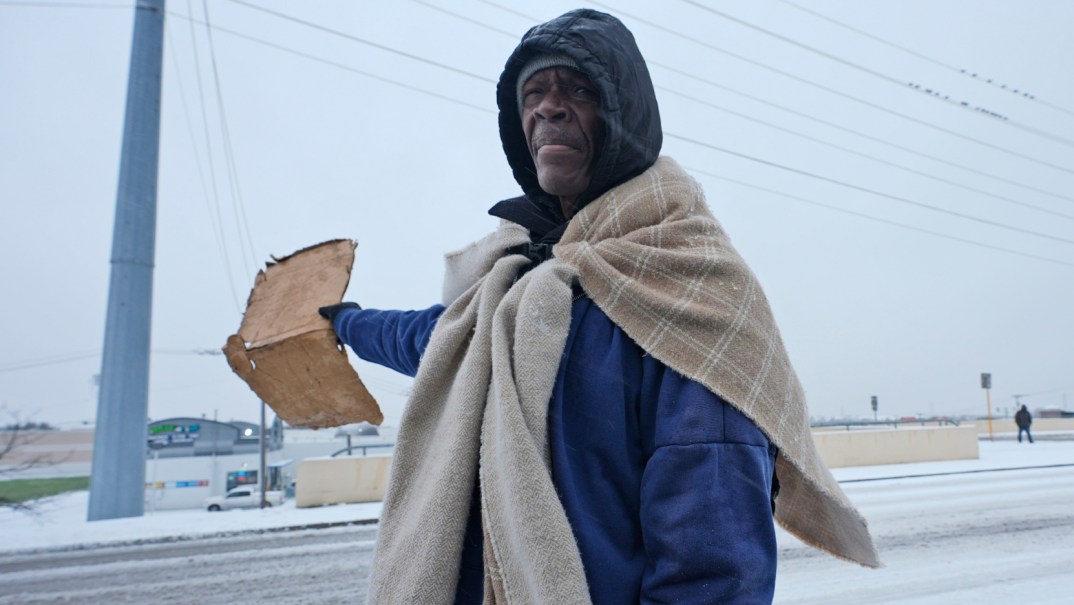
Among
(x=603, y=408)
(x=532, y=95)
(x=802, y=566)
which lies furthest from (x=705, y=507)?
(x=802, y=566)

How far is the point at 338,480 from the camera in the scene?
1109cm

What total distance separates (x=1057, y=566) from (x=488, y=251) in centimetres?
602

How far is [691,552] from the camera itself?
2.75ft

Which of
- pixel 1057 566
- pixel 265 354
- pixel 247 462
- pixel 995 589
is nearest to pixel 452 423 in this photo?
pixel 265 354

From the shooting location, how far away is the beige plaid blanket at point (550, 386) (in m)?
0.91

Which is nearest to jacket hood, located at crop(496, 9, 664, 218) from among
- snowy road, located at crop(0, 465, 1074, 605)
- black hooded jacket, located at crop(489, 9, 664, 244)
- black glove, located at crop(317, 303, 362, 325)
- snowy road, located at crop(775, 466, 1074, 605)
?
black hooded jacket, located at crop(489, 9, 664, 244)

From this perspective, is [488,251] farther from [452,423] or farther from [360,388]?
[360,388]

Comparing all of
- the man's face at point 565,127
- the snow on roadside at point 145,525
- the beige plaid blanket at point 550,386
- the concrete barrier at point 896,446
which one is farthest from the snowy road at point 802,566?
the concrete barrier at point 896,446

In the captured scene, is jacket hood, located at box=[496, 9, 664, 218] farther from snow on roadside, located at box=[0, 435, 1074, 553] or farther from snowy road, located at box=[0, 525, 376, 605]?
snow on roadside, located at box=[0, 435, 1074, 553]

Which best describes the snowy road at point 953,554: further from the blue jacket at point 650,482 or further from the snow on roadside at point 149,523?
the blue jacket at point 650,482

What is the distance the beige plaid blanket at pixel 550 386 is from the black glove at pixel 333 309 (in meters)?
0.61

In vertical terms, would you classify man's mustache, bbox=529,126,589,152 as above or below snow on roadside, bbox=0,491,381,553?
above

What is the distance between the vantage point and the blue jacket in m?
0.85

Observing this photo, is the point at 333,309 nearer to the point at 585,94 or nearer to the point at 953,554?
the point at 585,94
